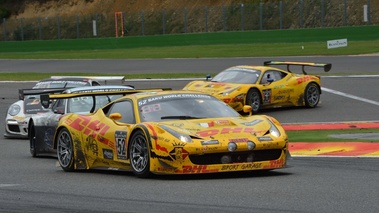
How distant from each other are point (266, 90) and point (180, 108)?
495 inches

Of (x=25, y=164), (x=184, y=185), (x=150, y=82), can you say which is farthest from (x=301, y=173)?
(x=150, y=82)

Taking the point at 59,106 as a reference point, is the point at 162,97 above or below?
above

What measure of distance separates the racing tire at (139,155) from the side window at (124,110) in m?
0.52

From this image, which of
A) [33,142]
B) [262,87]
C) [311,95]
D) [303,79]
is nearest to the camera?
[33,142]

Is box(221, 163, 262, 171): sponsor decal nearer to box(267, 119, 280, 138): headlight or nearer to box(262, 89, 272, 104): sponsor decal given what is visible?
box(267, 119, 280, 138): headlight

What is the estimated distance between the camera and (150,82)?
114ft

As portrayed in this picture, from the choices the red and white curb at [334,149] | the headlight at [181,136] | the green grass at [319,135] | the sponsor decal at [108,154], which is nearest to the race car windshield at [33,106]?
the green grass at [319,135]

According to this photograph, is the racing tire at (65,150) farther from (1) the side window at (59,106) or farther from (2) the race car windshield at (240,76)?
(2) the race car windshield at (240,76)

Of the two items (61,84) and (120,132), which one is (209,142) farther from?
(61,84)

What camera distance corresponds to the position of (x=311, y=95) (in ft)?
85.3

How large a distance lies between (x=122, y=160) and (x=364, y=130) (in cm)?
775

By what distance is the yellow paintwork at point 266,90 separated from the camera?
24000 millimetres

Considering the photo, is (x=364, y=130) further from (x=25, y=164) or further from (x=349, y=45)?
(x=349, y=45)

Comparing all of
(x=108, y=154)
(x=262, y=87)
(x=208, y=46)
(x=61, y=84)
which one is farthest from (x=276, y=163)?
(x=208, y=46)
